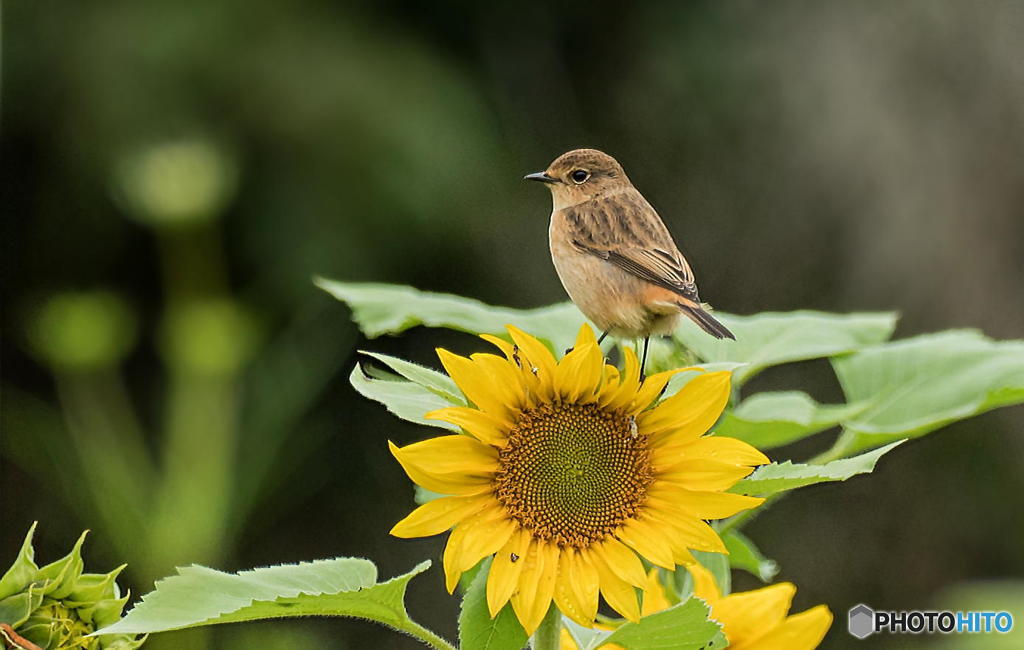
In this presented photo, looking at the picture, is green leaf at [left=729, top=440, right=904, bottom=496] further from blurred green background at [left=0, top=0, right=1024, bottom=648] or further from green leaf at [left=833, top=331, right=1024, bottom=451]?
blurred green background at [left=0, top=0, right=1024, bottom=648]

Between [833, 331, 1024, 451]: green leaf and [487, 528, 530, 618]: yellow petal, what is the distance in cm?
29

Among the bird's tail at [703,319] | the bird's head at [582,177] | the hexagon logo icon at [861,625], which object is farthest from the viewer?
the hexagon logo icon at [861,625]

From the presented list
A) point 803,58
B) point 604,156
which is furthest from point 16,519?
point 604,156

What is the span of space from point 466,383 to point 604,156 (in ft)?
0.90

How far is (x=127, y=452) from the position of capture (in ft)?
7.89

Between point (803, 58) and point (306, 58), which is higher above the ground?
point (306, 58)

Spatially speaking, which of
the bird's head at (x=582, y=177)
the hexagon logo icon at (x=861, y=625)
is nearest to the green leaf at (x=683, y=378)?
the bird's head at (x=582, y=177)

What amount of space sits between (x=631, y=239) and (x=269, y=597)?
344 mm

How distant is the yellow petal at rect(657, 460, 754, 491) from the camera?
0.65 meters

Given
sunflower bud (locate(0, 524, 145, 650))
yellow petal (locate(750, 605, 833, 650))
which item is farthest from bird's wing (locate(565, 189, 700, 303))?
sunflower bud (locate(0, 524, 145, 650))

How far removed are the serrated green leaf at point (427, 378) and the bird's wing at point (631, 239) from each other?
0.16m

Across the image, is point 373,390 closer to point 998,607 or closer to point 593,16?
point 998,607

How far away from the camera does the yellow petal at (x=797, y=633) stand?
781 millimetres

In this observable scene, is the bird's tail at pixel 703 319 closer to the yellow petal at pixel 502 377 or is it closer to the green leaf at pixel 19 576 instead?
the yellow petal at pixel 502 377
